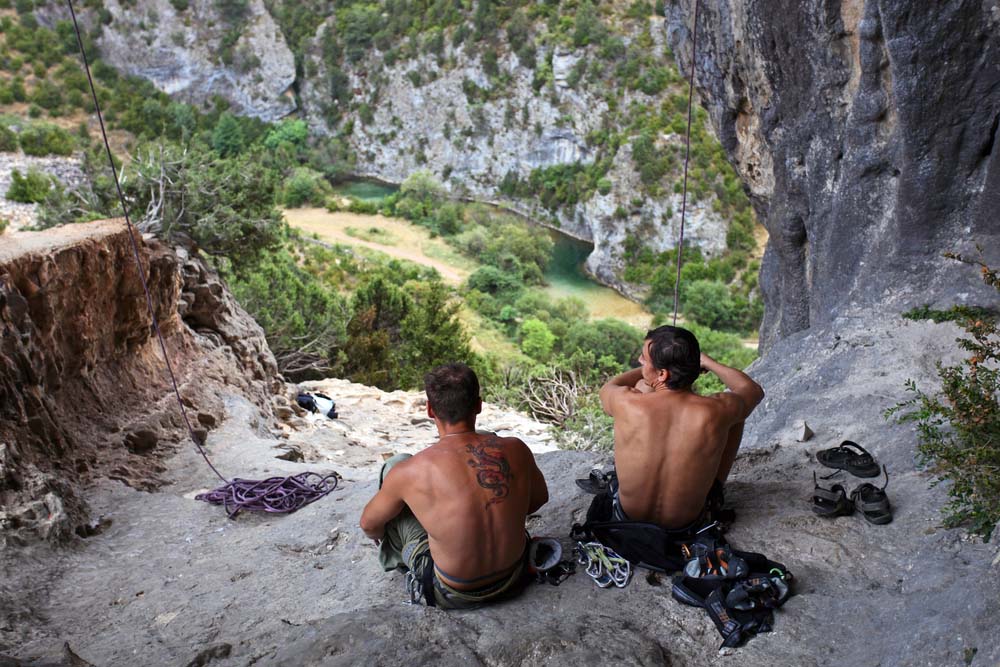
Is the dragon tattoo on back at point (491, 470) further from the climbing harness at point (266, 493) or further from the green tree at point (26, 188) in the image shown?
the green tree at point (26, 188)

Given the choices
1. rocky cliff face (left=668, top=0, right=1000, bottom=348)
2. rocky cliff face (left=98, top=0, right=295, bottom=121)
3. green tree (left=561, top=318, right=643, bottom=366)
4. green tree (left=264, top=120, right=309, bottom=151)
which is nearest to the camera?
rocky cliff face (left=668, top=0, right=1000, bottom=348)

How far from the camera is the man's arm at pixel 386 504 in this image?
3055 millimetres

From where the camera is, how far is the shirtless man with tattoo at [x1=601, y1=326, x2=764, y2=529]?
326cm

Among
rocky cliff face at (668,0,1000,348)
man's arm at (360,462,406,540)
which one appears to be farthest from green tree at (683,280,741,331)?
man's arm at (360,462,406,540)

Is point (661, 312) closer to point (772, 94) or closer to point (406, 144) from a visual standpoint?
point (406, 144)

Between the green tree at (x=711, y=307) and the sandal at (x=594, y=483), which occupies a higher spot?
the sandal at (x=594, y=483)

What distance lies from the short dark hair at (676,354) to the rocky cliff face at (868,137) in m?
3.32

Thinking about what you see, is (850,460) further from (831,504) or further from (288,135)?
(288,135)

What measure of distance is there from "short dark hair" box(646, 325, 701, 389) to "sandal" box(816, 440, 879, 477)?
1.32m

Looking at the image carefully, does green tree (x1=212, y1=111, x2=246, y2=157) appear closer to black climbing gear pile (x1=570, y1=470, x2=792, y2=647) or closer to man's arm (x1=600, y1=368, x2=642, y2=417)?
man's arm (x1=600, y1=368, x2=642, y2=417)

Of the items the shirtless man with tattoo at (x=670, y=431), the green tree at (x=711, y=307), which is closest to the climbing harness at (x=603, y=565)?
the shirtless man with tattoo at (x=670, y=431)

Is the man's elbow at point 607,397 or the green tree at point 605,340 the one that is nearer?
the man's elbow at point 607,397

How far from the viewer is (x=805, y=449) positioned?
4715mm

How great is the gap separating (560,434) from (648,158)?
32496 mm
